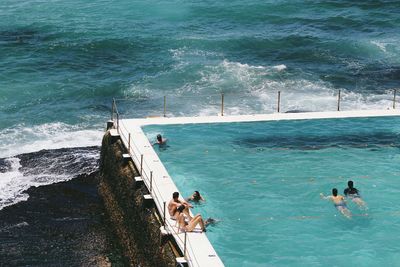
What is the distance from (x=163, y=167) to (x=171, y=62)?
976 inches

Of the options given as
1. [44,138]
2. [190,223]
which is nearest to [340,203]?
[190,223]

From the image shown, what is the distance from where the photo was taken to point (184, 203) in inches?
868

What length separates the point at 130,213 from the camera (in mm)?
25172

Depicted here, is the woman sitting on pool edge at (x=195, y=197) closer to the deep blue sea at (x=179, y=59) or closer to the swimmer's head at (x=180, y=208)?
the swimmer's head at (x=180, y=208)

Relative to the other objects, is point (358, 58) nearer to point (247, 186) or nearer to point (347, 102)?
point (347, 102)

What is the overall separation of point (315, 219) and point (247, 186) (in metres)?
3.08

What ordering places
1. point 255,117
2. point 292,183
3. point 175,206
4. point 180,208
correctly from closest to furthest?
point 180,208 < point 175,206 < point 292,183 < point 255,117

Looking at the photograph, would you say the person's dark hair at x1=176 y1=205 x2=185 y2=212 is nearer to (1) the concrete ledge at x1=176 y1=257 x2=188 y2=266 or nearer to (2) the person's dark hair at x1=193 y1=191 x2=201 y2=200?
(2) the person's dark hair at x1=193 y1=191 x2=201 y2=200

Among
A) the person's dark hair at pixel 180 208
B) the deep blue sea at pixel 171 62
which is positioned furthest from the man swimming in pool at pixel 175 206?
the deep blue sea at pixel 171 62

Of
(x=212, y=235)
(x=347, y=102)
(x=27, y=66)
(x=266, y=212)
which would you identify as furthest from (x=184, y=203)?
(x=27, y=66)

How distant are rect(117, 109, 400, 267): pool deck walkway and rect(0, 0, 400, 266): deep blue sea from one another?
14.2 ft

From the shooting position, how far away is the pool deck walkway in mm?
20250

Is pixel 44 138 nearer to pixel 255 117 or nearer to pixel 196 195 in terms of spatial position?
pixel 255 117

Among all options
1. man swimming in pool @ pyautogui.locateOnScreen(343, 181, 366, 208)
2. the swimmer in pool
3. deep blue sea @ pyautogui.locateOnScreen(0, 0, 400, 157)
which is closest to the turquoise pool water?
the swimmer in pool
